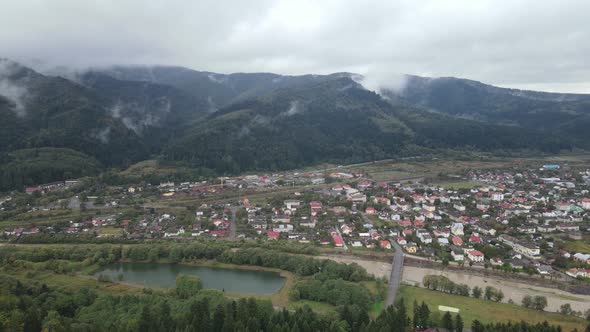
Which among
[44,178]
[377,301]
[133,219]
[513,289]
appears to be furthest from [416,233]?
[44,178]

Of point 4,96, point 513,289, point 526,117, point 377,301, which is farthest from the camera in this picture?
point 526,117

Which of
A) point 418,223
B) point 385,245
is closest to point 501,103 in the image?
point 418,223

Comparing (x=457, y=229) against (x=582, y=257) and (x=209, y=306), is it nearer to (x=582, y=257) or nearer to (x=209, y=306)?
(x=582, y=257)

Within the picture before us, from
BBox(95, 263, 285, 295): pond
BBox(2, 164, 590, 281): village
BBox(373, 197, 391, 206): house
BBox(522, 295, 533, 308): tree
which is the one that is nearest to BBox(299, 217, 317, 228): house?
BBox(2, 164, 590, 281): village

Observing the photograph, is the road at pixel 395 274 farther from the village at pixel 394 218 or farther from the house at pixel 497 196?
the house at pixel 497 196

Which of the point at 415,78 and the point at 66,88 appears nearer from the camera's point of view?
the point at 66,88

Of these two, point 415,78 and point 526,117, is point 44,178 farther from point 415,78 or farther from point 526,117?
point 415,78

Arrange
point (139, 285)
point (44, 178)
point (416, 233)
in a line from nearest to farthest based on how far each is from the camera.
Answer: point (139, 285), point (416, 233), point (44, 178)
